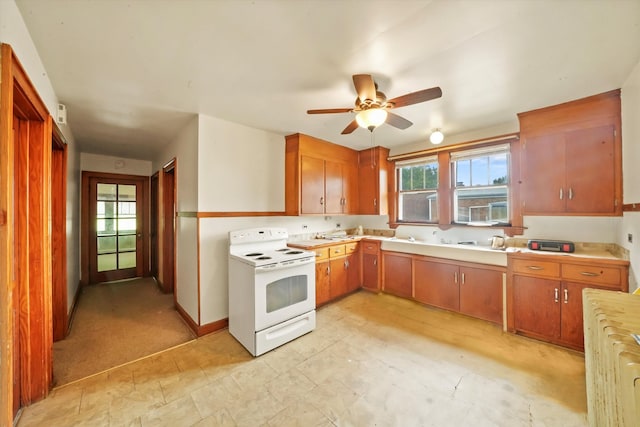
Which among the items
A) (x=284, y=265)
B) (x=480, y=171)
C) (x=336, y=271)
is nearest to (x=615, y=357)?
(x=284, y=265)

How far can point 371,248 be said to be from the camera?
13.0 feet

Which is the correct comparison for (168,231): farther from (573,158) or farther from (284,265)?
(573,158)

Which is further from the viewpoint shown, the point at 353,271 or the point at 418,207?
the point at 418,207

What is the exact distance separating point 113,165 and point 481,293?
639cm

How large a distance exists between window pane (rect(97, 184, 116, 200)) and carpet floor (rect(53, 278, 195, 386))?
66.5 inches

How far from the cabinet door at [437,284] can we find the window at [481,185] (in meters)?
0.89

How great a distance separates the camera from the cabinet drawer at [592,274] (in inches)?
84.6

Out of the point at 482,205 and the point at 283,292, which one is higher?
the point at 482,205

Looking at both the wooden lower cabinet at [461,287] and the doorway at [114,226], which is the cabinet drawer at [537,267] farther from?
the doorway at [114,226]

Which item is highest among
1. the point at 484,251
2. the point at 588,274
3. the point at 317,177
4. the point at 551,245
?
the point at 317,177

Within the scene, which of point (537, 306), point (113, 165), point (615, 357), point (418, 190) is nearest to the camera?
point (615, 357)

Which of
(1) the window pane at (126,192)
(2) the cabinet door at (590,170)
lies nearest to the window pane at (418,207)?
(2) the cabinet door at (590,170)

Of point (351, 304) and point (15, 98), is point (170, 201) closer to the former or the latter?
point (15, 98)

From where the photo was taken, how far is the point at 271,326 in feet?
7.83
